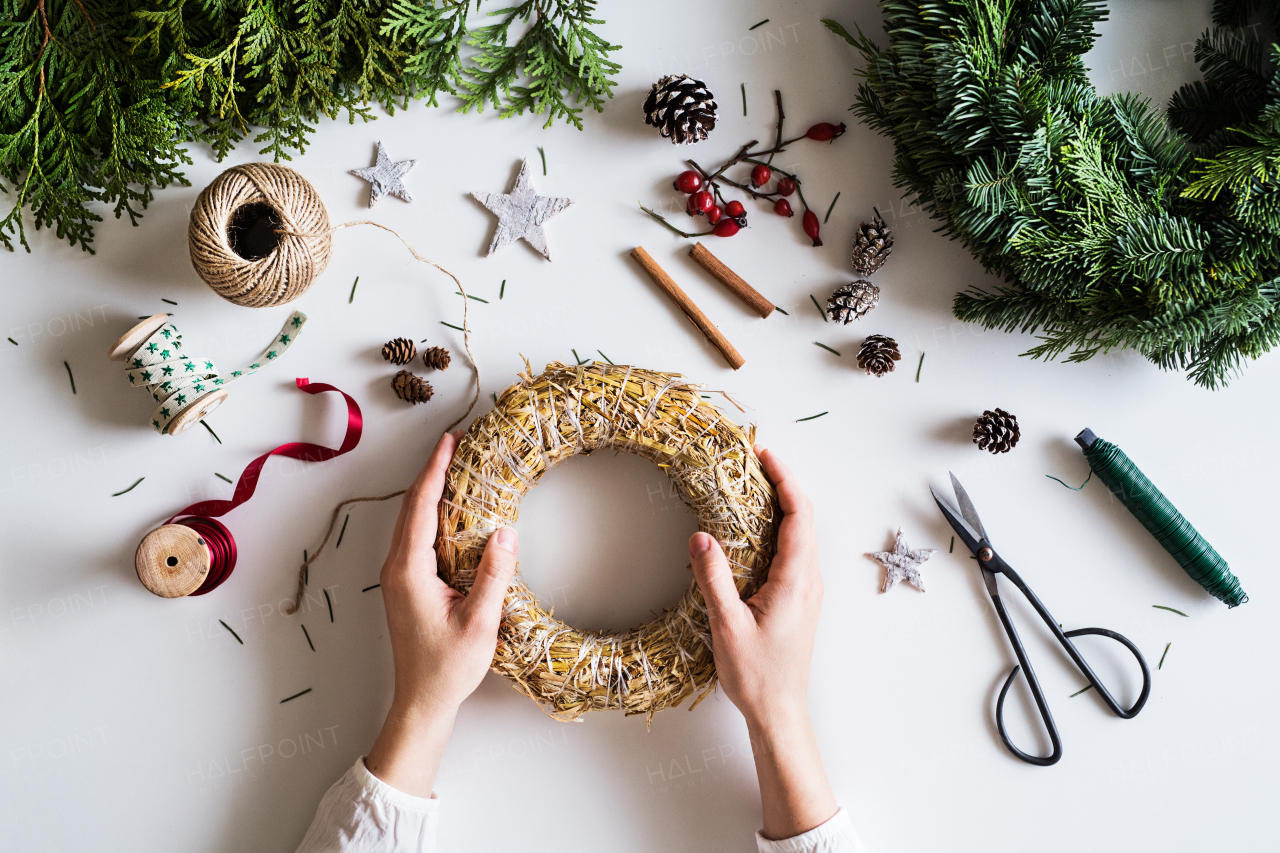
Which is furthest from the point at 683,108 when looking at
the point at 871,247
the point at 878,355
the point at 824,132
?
the point at 878,355

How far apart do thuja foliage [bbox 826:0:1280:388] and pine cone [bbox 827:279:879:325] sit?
0.23 metres

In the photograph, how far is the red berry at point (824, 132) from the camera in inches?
65.1

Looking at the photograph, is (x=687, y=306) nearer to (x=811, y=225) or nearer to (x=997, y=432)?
(x=811, y=225)

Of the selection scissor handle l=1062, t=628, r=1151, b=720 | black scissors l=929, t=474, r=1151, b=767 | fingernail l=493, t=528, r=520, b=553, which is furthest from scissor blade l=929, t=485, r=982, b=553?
fingernail l=493, t=528, r=520, b=553

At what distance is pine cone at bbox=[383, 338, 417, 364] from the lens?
1.65 metres

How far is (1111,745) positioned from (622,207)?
1.75 meters

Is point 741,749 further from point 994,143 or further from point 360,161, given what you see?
point 360,161

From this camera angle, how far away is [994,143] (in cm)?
141

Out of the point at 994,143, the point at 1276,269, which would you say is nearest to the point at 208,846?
the point at 994,143

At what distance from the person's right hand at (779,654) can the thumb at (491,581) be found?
1.30 ft

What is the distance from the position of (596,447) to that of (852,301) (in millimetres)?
698

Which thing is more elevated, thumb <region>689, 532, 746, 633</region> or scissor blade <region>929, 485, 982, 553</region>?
scissor blade <region>929, 485, 982, 553</region>

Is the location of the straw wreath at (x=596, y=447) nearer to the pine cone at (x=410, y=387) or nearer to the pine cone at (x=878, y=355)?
the pine cone at (x=410, y=387)

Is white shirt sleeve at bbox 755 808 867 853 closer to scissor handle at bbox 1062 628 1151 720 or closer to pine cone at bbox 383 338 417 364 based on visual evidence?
scissor handle at bbox 1062 628 1151 720
